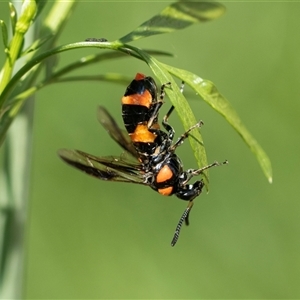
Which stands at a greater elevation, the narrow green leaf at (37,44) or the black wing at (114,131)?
the narrow green leaf at (37,44)

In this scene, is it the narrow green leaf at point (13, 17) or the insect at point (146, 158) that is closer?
the narrow green leaf at point (13, 17)

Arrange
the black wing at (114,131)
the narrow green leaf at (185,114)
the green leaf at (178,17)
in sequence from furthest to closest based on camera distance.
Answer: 1. the black wing at (114,131)
2. the green leaf at (178,17)
3. the narrow green leaf at (185,114)

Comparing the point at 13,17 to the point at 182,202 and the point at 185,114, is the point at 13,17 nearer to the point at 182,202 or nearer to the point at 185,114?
the point at 185,114

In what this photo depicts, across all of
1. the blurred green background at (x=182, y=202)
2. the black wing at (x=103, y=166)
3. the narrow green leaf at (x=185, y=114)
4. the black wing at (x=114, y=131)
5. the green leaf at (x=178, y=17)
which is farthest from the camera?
the blurred green background at (x=182, y=202)

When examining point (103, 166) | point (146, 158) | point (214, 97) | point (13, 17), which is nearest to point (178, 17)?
point (214, 97)

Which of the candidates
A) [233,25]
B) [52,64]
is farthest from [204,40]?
[52,64]

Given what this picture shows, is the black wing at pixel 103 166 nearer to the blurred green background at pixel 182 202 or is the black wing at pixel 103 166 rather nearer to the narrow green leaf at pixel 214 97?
the narrow green leaf at pixel 214 97

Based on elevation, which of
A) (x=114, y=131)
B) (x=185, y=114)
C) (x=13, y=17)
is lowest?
(x=185, y=114)

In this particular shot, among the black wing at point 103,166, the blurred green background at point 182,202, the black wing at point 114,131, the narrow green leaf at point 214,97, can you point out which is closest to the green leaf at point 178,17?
the narrow green leaf at point 214,97
